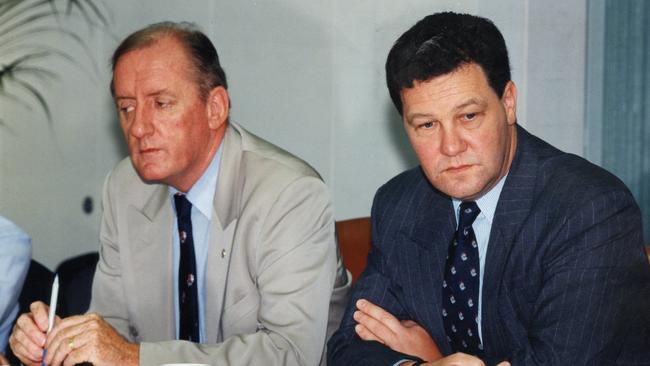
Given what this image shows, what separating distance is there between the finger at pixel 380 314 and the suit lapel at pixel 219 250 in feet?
1.41

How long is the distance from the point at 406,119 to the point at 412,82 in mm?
105

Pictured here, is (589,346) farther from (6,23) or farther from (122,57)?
(6,23)

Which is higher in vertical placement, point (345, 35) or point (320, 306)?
point (345, 35)

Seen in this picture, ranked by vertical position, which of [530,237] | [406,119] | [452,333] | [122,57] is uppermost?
[122,57]

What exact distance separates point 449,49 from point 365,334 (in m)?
0.77

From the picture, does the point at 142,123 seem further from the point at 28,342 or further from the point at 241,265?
the point at 28,342

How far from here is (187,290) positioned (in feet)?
9.15

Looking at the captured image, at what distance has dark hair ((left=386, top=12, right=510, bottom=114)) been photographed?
236cm

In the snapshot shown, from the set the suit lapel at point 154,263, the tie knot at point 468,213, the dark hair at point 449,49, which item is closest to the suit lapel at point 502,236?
the tie knot at point 468,213

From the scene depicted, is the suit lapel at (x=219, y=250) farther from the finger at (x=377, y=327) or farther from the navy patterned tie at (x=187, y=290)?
the finger at (x=377, y=327)

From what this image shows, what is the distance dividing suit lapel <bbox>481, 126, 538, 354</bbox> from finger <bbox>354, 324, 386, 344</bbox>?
0.28 meters

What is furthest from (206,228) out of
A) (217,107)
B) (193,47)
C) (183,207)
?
(193,47)

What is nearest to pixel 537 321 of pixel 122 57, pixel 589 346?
pixel 589 346

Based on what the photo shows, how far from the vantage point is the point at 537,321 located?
2244 mm
